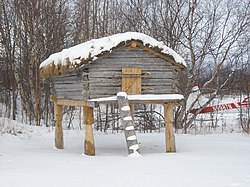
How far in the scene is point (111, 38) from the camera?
9.37 m

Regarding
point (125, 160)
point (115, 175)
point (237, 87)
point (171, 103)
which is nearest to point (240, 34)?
point (237, 87)

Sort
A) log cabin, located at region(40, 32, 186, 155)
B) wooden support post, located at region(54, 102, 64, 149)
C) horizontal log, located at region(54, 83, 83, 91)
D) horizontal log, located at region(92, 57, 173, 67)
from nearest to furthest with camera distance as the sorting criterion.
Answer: log cabin, located at region(40, 32, 186, 155)
horizontal log, located at region(92, 57, 173, 67)
horizontal log, located at region(54, 83, 83, 91)
wooden support post, located at region(54, 102, 64, 149)

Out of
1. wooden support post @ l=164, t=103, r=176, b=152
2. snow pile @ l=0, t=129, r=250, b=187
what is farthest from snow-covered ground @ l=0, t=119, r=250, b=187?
wooden support post @ l=164, t=103, r=176, b=152

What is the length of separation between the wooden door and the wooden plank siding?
9cm

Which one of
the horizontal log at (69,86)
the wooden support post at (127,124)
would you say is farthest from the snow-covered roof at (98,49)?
the wooden support post at (127,124)

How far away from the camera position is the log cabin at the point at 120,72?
9.14 m

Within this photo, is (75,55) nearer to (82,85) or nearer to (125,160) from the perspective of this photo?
(82,85)

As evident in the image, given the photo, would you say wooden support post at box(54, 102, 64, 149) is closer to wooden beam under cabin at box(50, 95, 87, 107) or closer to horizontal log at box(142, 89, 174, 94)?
wooden beam under cabin at box(50, 95, 87, 107)

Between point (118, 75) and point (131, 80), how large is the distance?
34 centimetres

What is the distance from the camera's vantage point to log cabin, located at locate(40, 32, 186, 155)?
360 inches

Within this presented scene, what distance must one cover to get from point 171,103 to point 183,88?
972 cm

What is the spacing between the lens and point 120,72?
370 inches

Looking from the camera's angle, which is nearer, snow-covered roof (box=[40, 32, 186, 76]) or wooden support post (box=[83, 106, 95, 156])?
snow-covered roof (box=[40, 32, 186, 76])

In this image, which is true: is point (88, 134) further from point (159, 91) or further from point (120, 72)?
point (159, 91)
